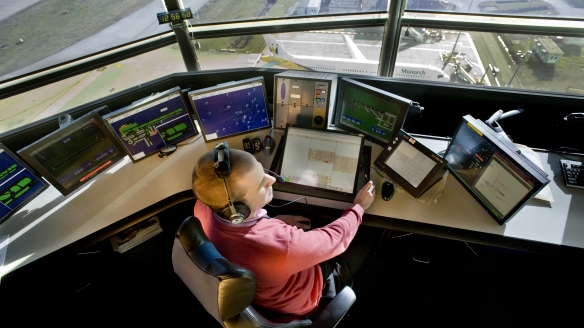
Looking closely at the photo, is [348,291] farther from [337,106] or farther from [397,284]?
[337,106]

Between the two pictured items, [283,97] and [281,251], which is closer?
[281,251]

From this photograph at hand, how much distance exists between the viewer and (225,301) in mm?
730

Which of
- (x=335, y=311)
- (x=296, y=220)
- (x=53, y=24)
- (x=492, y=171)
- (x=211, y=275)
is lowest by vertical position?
(x=296, y=220)

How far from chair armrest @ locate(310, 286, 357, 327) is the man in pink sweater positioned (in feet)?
0.44

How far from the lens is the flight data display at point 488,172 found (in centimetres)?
122

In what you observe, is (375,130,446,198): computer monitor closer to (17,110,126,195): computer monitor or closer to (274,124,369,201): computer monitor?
(274,124,369,201): computer monitor

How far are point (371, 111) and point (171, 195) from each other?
4.06 ft

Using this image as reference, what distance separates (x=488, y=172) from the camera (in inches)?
53.2

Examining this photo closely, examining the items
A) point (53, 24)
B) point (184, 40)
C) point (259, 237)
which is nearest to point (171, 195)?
point (259, 237)

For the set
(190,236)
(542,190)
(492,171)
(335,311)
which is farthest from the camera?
(542,190)

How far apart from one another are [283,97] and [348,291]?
3.66 ft

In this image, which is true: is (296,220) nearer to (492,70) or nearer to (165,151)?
(165,151)

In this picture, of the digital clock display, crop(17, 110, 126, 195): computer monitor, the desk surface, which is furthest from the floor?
the digital clock display

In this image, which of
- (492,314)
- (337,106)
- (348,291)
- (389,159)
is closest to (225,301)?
(348,291)
